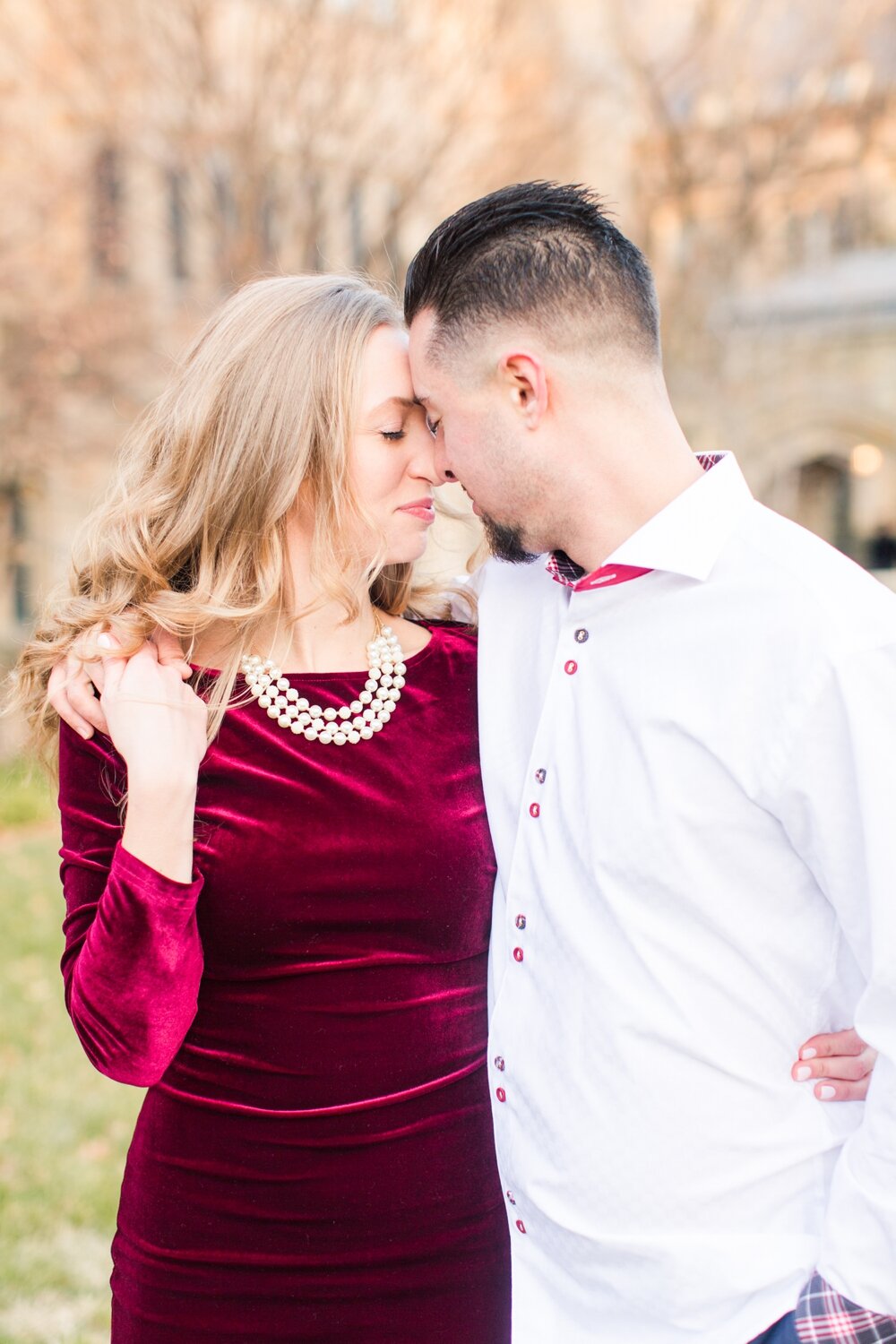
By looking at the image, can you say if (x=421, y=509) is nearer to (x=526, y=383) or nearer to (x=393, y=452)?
(x=393, y=452)

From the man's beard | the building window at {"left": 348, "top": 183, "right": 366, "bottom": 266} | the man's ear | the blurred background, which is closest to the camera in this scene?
the man's ear

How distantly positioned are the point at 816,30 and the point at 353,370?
34.2 feet

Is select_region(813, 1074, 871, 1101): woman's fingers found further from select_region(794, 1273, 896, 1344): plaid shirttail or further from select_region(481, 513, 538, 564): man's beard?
select_region(481, 513, 538, 564): man's beard

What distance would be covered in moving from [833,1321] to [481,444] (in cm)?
148

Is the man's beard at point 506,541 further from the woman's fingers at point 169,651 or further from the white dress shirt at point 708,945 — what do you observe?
the woman's fingers at point 169,651

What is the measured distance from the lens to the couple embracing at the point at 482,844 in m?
1.81

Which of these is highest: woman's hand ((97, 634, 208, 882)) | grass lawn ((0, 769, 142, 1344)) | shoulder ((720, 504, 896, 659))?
shoulder ((720, 504, 896, 659))

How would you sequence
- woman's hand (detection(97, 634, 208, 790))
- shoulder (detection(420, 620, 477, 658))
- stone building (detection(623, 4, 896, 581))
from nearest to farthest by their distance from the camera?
woman's hand (detection(97, 634, 208, 790)), shoulder (detection(420, 620, 477, 658)), stone building (detection(623, 4, 896, 581))

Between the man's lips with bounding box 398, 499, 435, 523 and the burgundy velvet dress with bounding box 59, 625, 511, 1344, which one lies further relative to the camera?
the man's lips with bounding box 398, 499, 435, 523

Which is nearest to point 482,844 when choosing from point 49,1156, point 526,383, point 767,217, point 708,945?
point 708,945

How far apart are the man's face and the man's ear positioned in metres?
0.02

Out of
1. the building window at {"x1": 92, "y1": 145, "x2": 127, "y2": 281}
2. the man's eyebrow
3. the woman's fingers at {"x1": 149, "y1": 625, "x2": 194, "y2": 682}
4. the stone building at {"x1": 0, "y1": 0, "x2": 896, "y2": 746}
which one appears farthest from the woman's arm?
the building window at {"x1": 92, "y1": 145, "x2": 127, "y2": 281}

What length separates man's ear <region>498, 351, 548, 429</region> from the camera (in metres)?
2.04

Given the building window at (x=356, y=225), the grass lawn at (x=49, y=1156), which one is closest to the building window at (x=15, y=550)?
the building window at (x=356, y=225)
